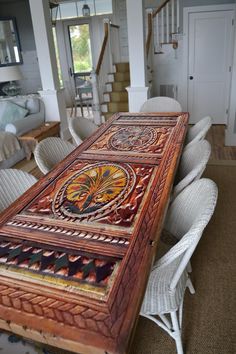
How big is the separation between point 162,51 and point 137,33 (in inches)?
72.3

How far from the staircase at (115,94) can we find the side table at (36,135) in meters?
1.27

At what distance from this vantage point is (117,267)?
3.23 ft

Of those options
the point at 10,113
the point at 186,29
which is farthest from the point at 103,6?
the point at 10,113

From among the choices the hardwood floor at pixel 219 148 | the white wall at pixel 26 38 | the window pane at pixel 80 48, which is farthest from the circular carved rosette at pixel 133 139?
the window pane at pixel 80 48

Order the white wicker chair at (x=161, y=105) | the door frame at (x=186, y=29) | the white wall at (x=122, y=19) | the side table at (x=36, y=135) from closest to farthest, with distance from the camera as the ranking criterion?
the white wicker chair at (x=161, y=105) < the side table at (x=36, y=135) < the door frame at (x=186, y=29) < the white wall at (x=122, y=19)

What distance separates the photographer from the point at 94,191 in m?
1.54

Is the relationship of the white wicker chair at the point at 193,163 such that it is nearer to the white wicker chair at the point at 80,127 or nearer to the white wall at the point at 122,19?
the white wicker chair at the point at 80,127

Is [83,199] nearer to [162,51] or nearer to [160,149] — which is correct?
[160,149]

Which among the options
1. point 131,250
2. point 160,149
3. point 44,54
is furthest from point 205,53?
point 131,250

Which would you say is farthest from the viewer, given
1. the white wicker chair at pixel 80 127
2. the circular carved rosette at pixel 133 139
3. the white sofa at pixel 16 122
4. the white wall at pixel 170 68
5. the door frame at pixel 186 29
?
the white wall at pixel 170 68

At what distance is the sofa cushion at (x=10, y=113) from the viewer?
456 cm

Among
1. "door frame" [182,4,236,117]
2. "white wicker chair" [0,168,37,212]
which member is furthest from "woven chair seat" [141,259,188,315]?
"door frame" [182,4,236,117]

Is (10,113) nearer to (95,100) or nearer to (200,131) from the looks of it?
(95,100)

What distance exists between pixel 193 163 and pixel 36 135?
295cm
